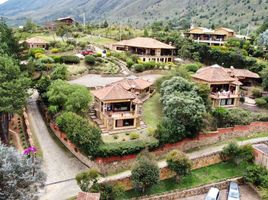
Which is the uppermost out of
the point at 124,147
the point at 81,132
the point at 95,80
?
the point at 95,80

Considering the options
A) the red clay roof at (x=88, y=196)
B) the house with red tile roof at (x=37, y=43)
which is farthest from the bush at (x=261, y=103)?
the house with red tile roof at (x=37, y=43)

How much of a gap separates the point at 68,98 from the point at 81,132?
5997mm

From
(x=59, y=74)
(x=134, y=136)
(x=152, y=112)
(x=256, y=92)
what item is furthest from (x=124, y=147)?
(x=256, y=92)

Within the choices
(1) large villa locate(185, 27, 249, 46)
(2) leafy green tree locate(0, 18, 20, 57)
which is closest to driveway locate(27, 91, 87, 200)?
(2) leafy green tree locate(0, 18, 20, 57)

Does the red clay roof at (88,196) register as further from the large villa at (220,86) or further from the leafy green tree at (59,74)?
the large villa at (220,86)

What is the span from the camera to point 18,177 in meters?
20.7

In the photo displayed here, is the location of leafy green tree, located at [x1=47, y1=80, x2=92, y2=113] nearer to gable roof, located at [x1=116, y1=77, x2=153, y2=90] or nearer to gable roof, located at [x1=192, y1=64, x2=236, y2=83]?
gable roof, located at [x1=116, y1=77, x2=153, y2=90]

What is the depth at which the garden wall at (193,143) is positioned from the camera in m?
31.3

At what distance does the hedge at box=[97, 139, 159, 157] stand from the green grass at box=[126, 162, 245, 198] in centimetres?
360

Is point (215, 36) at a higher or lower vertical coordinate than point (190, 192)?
higher

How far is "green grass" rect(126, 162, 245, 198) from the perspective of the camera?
3109 centimetres

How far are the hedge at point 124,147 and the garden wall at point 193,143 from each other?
538 millimetres

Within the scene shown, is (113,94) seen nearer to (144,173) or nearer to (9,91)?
(9,91)

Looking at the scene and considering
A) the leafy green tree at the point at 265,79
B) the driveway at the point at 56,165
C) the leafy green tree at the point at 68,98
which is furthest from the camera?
the leafy green tree at the point at 265,79
